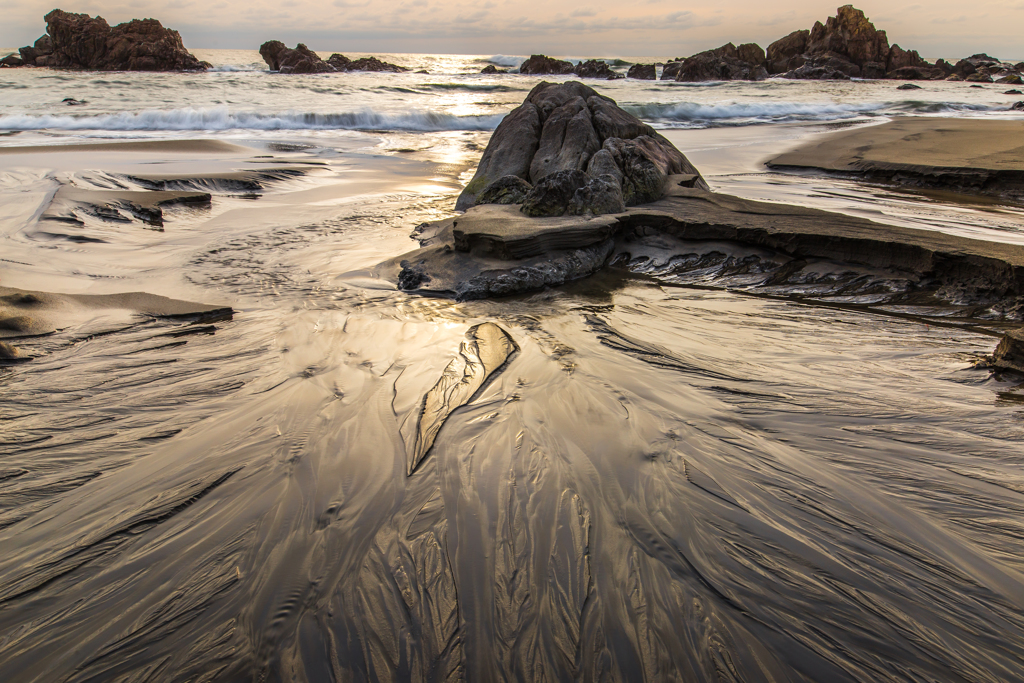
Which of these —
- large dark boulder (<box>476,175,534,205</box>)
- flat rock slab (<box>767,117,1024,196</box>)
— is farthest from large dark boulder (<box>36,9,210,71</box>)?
flat rock slab (<box>767,117,1024,196</box>)

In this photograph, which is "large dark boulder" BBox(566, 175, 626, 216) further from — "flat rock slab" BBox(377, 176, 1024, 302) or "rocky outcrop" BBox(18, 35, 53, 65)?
"rocky outcrop" BBox(18, 35, 53, 65)

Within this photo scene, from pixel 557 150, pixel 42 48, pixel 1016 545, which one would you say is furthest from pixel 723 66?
pixel 42 48

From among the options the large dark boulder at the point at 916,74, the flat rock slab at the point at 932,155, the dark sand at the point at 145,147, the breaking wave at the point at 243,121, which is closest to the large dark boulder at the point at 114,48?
the breaking wave at the point at 243,121

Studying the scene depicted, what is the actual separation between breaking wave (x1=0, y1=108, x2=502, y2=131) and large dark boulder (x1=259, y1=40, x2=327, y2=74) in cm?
2888

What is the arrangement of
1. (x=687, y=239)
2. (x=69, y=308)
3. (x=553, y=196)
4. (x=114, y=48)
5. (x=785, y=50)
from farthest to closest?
1. (x=785, y=50)
2. (x=114, y=48)
3. (x=553, y=196)
4. (x=687, y=239)
5. (x=69, y=308)

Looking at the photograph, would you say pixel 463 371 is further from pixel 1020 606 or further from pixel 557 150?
pixel 557 150

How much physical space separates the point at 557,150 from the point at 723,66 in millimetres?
42120

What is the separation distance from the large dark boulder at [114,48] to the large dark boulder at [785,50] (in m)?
51.1

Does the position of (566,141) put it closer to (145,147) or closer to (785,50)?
(145,147)

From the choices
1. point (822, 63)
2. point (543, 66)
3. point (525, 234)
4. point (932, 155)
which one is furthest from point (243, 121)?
point (822, 63)

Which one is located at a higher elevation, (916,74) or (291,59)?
(916,74)

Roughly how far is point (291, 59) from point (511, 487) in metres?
49.5

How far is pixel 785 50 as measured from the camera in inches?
1948

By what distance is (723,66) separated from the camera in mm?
40125
